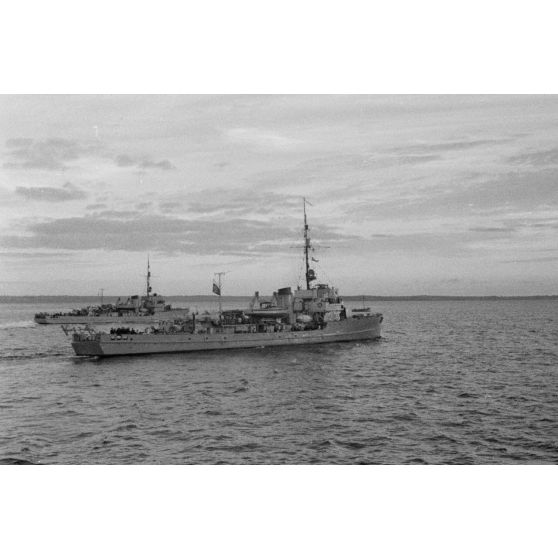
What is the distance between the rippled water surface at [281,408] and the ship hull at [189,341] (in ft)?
2.57

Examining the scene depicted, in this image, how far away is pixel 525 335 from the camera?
34.6m

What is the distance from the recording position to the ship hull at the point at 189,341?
24.5 metres

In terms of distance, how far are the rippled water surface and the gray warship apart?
990 mm

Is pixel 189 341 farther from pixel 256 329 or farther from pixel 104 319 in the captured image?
pixel 104 319

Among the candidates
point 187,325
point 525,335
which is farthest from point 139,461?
point 525,335

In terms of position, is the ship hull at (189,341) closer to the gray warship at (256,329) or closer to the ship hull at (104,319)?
the gray warship at (256,329)

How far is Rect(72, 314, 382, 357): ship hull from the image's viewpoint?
2455 centimetres

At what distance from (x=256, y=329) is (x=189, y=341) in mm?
3433

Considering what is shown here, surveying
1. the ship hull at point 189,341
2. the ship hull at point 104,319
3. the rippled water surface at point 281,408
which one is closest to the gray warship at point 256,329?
the ship hull at point 189,341

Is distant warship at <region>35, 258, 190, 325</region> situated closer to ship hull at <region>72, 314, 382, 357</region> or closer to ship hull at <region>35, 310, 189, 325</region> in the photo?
ship hull at <region>35, 310, 189, 325</region>

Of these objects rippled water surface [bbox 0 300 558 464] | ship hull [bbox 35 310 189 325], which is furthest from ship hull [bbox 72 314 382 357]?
ship hull [bbox 35 310 189 325]

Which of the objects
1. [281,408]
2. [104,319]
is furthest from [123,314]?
[281,408]

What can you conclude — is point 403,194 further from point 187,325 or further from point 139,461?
point 187,325

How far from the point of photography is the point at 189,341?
25578 mm
